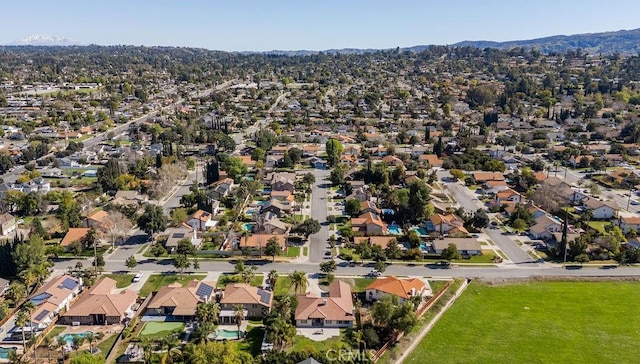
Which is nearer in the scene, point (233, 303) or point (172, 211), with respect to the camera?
point (233, 303)

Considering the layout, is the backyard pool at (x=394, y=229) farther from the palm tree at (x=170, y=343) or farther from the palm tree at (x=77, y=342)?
the palm tree at (x=77, y=342)

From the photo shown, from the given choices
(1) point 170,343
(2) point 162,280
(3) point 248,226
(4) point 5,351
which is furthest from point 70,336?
(3) point 248,226

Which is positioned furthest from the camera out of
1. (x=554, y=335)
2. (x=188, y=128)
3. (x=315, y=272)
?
(x=188, y=128)

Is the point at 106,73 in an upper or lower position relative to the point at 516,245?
upper

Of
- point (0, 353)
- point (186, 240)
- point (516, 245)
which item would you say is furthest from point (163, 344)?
point (516, 245)

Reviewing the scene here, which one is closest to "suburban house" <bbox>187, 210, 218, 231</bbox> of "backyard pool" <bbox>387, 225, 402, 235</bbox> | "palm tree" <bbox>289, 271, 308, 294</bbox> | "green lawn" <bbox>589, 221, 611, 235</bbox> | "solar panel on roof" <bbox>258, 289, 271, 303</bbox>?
"palm tree" <bbox>289, 271, 308, 294</bbox>

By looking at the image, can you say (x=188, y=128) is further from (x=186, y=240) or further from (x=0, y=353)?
(x=0, y=353)

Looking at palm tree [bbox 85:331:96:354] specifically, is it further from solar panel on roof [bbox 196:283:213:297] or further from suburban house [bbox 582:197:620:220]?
suburban house [bbox 582:197:620:220]

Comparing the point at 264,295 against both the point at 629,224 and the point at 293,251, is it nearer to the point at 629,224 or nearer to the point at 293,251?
the point at 293,251
